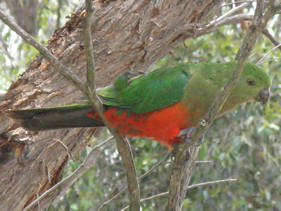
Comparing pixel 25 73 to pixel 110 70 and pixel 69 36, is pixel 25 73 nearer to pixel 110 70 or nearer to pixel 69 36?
pixel 69 36

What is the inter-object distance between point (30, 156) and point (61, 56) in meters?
0.86

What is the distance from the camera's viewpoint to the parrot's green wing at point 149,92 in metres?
3.19

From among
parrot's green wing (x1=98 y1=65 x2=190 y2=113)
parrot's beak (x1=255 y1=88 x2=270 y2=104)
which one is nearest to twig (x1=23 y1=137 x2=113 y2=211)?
parrot's green wing (x1=98 y1=65 x2=190 y2=113)

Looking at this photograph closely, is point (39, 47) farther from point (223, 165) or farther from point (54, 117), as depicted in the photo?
point (223, 165)

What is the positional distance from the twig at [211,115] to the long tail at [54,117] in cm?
79

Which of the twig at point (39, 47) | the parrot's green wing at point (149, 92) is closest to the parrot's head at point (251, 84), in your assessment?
the parrot's green wing at point (149, 92)

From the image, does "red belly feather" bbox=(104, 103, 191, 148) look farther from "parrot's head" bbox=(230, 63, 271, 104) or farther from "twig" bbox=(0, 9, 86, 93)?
"twig" bbox=(0, 9, 86, 93)

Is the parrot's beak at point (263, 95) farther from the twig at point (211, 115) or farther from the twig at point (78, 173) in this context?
the twig at point (78, 173)

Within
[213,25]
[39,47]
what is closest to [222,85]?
[213,25]

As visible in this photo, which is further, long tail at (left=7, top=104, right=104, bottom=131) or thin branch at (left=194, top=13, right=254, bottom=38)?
thin branch at (left=194, top=13, right=254, bottom=38)

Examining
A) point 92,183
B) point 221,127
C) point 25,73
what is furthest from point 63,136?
point 221,127

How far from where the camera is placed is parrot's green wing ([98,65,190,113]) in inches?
126

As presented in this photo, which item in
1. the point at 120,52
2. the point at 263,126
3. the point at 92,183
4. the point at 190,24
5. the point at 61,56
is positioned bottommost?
the point at 263,126

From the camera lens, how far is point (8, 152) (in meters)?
3.23
